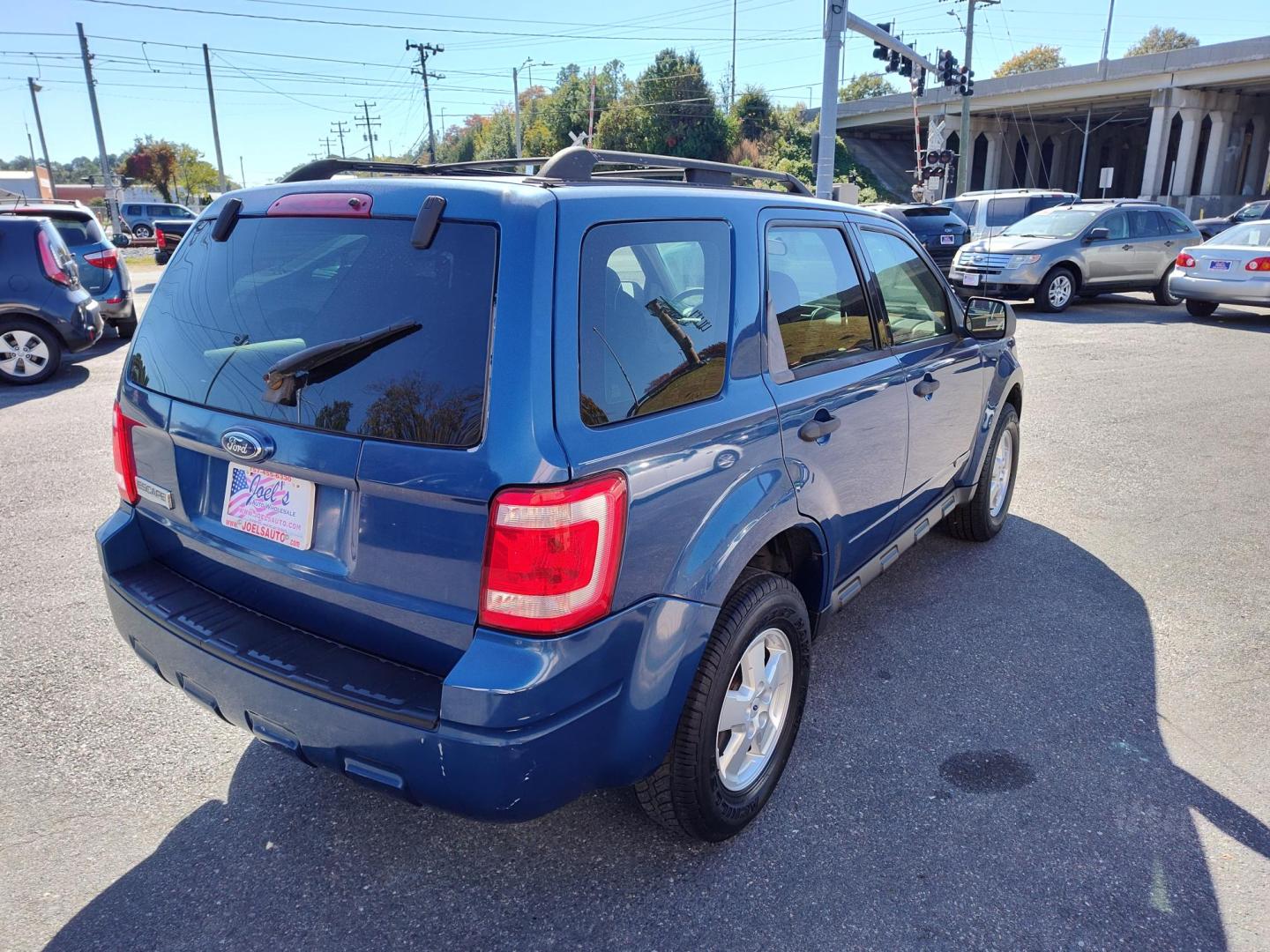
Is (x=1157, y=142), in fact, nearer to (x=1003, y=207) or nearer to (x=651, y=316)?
(x=1003, y=207)

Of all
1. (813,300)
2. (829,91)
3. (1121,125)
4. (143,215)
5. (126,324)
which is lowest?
(126,324)

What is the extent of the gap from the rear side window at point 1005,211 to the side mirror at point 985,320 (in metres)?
18.4

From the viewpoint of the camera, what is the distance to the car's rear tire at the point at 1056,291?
14805mm

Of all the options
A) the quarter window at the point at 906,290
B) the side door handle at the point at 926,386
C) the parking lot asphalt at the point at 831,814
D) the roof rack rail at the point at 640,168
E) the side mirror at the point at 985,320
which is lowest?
the parking lot asphalt at the point at 831,814

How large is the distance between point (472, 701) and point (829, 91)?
17.8 m

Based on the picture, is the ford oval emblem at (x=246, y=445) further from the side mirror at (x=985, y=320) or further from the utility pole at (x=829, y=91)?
the utility pole at (x=829, y=91)

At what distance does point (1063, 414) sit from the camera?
805 cm

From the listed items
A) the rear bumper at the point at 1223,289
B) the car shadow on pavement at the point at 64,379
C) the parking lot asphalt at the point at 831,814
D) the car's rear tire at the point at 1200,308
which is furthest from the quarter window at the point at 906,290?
the car's rear tire at the point at 1200,308

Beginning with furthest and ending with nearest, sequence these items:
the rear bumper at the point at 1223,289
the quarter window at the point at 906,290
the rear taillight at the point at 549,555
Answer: the rear bumper at the point at 1223,289
the quarter window at the point at 906,290
the rear taillight at the point at 549,555

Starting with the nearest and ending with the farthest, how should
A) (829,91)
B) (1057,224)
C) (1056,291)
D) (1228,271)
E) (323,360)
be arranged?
(323,360) < (1228,271) < (1056,291) < (1057,224) < (829,91)

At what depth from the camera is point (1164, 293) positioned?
52.5ft

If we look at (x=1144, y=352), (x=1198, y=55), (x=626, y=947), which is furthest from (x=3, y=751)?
(x=1198, y=55)

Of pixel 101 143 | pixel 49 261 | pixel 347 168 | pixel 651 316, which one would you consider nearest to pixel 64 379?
pixel 49 261

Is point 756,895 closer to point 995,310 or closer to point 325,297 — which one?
point 325,297
